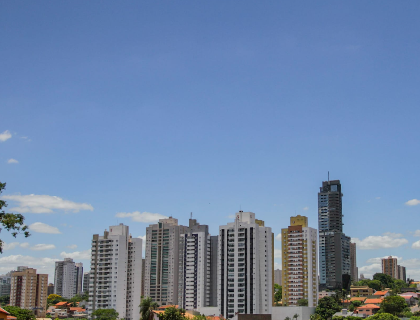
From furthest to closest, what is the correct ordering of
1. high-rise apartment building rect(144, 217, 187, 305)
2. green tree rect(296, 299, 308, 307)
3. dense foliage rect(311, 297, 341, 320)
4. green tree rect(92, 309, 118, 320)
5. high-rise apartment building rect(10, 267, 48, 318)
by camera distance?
1. high-rise apartment building rect(10, 267, 48, 318)
2. high-rise apartment building rect(144, 217, 187, 305)
3. green tree rect(296, 299, 308, 307)
4. green tree rect(92, 309, 118, 320)
5. dense foliage rect(311, 297, 341, 320)

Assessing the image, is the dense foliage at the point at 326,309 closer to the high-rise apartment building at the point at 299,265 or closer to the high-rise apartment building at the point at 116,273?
the high-rise apartment building at the point at 299,265

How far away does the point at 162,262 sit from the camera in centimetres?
13250

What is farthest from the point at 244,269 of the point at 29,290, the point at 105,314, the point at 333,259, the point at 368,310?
the point at 333,259

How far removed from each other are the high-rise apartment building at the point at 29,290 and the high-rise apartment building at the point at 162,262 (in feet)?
123

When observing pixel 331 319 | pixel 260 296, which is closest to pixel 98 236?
pixel 260 296

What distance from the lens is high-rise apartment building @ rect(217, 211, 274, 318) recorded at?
98.8 metres

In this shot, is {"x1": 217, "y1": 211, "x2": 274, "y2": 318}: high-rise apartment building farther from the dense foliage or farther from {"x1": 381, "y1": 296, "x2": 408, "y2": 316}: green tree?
{"x1": 381, "y1": 296, "x2": 408, "y2": 316}: green tree

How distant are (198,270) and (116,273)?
1728 centimetres

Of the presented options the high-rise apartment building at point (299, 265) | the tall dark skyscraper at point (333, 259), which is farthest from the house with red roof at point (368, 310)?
the tall dark skyscraper at point (333, 259)

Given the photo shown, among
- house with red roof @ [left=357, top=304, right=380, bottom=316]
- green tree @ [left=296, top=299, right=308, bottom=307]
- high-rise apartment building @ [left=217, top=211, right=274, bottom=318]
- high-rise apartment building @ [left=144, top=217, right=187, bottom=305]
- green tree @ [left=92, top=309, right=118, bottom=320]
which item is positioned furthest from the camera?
high-rise apartment building @ [left=144, top=217, right=187, bottom=305]

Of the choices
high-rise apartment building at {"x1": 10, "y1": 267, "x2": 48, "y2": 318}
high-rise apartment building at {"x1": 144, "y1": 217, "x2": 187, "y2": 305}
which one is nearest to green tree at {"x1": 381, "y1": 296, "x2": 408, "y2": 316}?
high-rise apartment building at {"x1": 144, "y1": 217, "x2": 187, "y2": 305}

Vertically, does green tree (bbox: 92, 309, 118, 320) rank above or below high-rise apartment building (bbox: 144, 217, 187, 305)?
below

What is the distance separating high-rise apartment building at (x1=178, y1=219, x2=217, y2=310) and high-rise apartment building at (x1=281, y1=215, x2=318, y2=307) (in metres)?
15.5

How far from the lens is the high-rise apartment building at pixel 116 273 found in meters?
109
